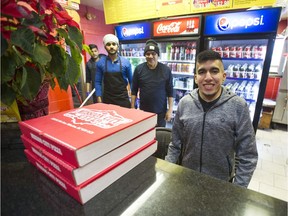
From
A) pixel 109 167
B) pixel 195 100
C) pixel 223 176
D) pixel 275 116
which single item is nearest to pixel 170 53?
pixel 195 100

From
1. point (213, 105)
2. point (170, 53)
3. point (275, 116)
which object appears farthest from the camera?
point (275, 116)

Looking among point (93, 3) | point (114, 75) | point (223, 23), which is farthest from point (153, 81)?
point (93, 3)

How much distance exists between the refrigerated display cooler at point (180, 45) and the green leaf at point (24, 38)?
8.76ft

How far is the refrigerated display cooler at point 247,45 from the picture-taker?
7.35 feet

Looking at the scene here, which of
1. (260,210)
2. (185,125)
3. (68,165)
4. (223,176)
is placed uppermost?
(68,165)

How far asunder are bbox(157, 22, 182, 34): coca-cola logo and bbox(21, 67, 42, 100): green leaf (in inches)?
108

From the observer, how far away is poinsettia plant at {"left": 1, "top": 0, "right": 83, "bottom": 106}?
0.42 meters

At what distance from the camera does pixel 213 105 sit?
1.26 metres

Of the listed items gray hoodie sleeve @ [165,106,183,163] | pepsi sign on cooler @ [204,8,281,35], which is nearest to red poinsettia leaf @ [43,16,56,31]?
gray hoodie sleeve @ [165,106,183,163]

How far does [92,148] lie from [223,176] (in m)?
1.15

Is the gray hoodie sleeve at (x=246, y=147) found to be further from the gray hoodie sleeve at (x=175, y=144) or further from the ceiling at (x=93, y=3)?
the ceiling at (x=93, y=3)

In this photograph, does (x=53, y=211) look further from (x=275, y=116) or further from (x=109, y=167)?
(x=275, y=116)

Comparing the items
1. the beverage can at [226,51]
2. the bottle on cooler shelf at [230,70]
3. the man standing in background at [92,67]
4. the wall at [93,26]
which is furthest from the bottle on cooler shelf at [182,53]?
the wall at [93,26]

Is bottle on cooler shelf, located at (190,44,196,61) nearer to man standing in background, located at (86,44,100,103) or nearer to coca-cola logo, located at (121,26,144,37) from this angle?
coca-cola logo, located at (121,26,144,37)
